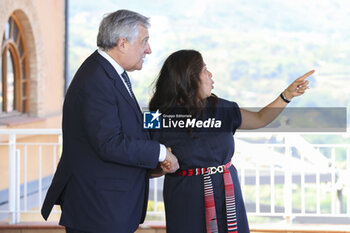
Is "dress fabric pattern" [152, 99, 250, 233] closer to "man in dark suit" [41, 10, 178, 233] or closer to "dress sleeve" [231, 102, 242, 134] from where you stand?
"dress sleeve" [231, 102, 242, 134]

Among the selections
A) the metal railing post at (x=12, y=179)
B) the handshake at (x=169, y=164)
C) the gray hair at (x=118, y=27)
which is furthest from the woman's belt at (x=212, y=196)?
the metal railing post at (x=12, y=179)

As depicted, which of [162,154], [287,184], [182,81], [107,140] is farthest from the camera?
[287,184]

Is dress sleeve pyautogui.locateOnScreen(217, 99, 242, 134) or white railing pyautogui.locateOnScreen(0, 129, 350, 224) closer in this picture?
dress sleeve pyautogui.locateOnScreen(217, 99, 242, 134)

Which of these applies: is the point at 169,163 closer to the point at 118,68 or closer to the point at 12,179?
the point at 118,68

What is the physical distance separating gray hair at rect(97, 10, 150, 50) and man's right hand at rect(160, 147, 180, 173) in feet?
1.49

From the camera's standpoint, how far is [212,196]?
2.13 metres

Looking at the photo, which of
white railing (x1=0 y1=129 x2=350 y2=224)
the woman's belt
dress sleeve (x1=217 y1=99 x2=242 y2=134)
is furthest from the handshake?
white railing (x1=0 y1=129 x2=350 y2=224)

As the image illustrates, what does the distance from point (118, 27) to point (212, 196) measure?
783 millimetres

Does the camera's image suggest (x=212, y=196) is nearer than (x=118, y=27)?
No

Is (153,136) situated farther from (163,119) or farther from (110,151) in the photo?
(110,151)

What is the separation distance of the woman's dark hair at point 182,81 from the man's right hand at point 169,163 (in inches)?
8.6

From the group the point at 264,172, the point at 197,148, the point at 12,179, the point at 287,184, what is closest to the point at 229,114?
the point at 197,148

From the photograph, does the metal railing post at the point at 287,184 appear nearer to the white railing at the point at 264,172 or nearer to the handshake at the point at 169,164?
the white railing at the point at 264,172

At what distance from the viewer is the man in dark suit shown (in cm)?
184
